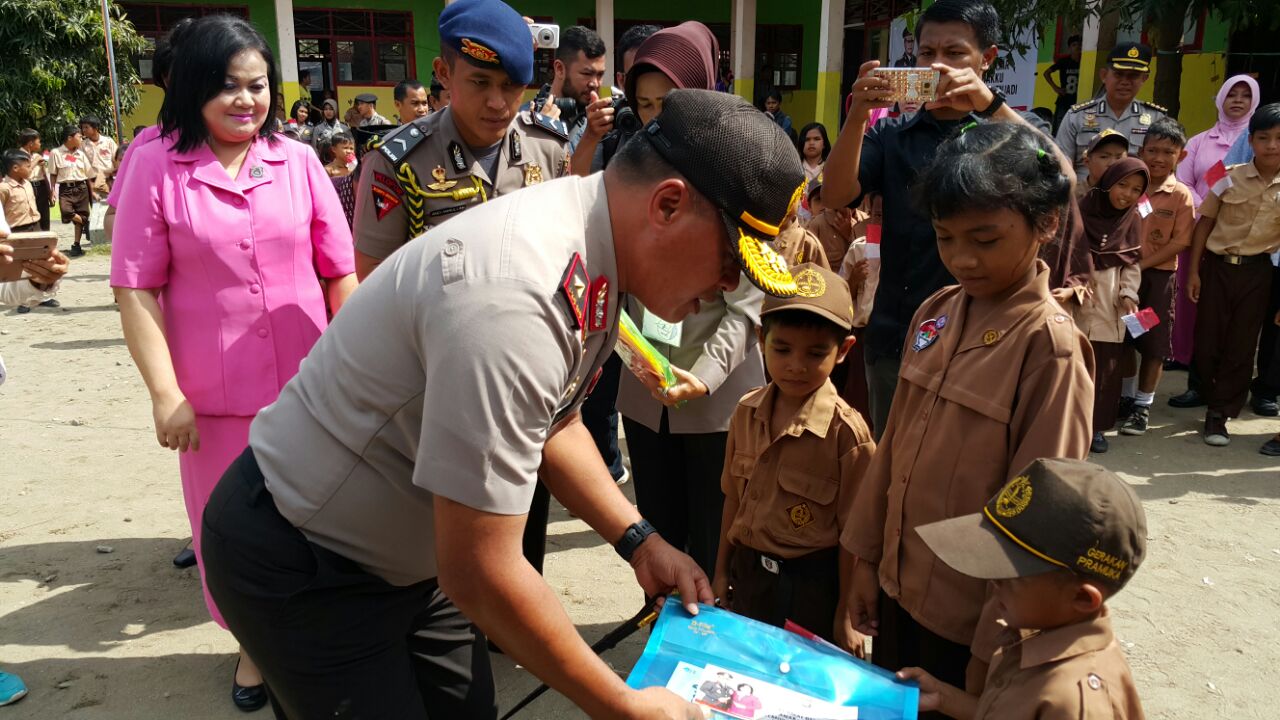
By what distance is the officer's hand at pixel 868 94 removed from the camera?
279 cm

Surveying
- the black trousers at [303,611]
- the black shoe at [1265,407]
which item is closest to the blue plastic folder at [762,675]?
the black trousers at [303,611]

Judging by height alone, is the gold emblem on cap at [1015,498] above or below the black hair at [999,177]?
below

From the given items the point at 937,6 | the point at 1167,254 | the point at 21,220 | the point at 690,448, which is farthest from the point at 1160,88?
the point at 21,220

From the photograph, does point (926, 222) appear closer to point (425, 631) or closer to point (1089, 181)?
point (425, 631)

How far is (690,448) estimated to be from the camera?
3.19 meters

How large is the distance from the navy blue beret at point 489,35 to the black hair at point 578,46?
1547mm

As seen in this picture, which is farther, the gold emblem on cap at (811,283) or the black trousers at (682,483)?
the black trousers at (682,483)

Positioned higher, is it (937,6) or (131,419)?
(937,6)

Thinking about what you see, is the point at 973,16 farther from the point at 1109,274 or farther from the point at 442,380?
the point at 1109,274

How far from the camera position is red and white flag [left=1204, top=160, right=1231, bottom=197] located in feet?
18.3

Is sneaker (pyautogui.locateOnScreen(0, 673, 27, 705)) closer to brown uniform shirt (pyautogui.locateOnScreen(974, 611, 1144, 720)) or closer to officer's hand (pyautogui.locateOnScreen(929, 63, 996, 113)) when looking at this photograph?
brown uniform shirt (pyautogui.locateOnScreen(974, 611, 1144, 720))

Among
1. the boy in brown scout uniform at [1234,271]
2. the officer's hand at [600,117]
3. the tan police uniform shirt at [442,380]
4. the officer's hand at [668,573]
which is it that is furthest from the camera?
the boy in brown scout uniform at [1234,271]

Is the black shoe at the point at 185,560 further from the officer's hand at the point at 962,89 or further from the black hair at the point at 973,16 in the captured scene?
the black hair at the point at 973,16

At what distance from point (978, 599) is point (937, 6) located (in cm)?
190
